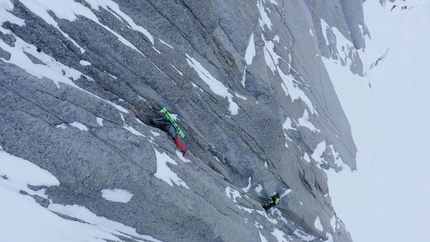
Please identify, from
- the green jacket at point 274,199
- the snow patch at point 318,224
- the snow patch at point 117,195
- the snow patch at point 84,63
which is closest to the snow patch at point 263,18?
the green jacket at point 274,199

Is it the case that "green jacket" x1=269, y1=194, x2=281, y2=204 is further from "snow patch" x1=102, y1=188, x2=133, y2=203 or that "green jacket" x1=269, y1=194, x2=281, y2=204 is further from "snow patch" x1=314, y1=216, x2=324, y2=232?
"snow patch" x1=102, y1=188, x2=133, y2=203

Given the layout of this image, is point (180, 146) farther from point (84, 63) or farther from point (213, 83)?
point (84, 63)

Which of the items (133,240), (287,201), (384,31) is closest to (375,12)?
(384,31)

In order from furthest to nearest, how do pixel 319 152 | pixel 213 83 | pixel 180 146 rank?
pixel 319 152
pixel 213 83
pixel 180 146

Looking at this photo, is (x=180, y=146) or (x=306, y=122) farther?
(x=306, y=122)

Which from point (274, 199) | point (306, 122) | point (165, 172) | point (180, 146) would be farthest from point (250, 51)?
point (165, 172)

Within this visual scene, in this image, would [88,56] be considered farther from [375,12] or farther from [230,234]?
[375,12]
